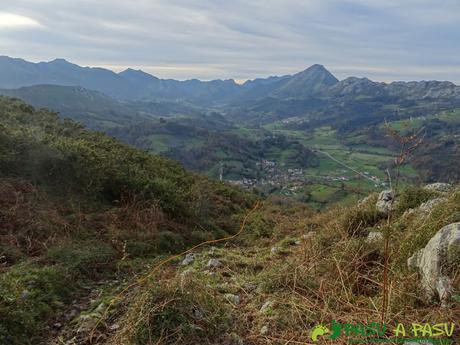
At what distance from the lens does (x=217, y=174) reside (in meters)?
82.2

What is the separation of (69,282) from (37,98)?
217283 mm

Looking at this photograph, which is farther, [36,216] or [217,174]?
[217,174]

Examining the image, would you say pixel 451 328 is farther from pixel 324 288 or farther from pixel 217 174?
pixel 217 174

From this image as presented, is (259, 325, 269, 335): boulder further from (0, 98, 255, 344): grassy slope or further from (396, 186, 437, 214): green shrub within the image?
(396, 186, 437, 214): green shrub

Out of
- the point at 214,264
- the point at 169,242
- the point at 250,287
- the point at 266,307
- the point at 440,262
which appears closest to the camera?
the point at 440,262

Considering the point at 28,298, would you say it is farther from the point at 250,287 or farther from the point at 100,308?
the point at 250,287

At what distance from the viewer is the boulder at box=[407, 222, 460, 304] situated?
3.76 m

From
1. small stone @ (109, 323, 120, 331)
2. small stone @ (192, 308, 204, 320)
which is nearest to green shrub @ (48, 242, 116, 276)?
Answer: small stone @ (109, 323, 120, 331)

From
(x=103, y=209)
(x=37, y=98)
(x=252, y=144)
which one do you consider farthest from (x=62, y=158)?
(x=37, y=98)

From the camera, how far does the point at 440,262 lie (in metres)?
4.01

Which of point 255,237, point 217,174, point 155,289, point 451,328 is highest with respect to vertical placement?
point 451,328

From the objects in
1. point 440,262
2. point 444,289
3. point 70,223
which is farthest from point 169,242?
point 444,289

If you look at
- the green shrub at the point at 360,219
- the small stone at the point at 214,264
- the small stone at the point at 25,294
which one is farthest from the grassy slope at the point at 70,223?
the green shrub at the point at 360,219

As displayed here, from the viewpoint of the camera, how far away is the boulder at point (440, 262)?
12.3 feet
